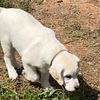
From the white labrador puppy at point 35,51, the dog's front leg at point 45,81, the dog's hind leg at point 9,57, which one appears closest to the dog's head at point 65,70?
the white labrador puppy at point 35,51

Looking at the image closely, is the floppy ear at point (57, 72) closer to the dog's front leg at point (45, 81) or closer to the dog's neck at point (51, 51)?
the dog's neck at point (51, 51)

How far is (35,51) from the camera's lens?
521 centimetres

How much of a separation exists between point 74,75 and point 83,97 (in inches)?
25.4

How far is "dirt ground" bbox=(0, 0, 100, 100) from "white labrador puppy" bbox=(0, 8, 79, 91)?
1.72 ft

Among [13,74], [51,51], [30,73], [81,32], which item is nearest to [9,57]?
[13,74]

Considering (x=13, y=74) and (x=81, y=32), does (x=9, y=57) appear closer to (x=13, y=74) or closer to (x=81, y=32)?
(x=13, y=74)

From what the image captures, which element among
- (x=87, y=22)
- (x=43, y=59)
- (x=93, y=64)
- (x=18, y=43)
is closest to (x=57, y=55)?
(x=43, y=59)

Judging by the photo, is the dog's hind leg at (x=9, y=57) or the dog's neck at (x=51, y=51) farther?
the dog's hind leg at (x=9, y=57)

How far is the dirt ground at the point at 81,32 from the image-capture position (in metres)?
5.86

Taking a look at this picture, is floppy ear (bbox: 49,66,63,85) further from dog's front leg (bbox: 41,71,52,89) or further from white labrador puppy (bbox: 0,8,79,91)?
dog's front leg (bbox: 41,71,52,89)

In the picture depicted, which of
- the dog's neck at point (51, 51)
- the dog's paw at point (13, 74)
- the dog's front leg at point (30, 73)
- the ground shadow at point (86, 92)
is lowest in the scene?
the ground shadow at point (86, 92)

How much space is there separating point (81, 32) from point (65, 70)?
1.97 metres

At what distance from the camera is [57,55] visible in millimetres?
5066

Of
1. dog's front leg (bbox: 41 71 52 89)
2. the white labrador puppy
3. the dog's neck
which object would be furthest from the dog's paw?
the dog's neck
